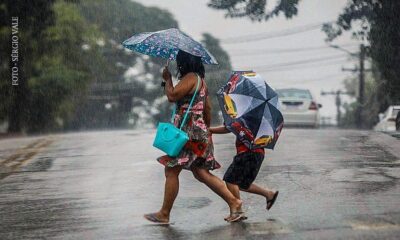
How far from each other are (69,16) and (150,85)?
23.2 metres

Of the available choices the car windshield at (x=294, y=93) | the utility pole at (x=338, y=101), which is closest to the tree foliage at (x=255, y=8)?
the car windshield at (x=294, y=93)

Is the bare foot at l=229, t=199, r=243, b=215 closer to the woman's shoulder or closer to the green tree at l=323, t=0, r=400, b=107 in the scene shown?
the woman's shoulder

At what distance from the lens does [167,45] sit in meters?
8.39

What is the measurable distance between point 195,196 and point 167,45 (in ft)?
8.39

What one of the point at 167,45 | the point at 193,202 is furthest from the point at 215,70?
the point at 167,45

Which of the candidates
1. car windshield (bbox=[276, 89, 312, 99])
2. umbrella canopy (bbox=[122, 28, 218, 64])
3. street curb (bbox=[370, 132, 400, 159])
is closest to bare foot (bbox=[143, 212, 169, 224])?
umbrella canopy (bbox=[122, 28, 218, 64])

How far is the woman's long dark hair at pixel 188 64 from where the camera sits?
843 centimetres

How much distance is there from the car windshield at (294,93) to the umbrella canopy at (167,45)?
62.4 ft

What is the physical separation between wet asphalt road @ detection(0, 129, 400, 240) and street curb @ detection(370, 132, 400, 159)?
1.6 inches

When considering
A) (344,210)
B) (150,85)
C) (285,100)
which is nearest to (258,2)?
(285,100)

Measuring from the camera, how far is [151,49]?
855 cm

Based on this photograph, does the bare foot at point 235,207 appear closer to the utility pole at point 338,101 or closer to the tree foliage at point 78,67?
the tree foliage at point 78,67

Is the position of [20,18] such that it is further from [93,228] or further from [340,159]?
[93,228]

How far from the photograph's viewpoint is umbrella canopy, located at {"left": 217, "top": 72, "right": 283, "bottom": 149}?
842 cm
